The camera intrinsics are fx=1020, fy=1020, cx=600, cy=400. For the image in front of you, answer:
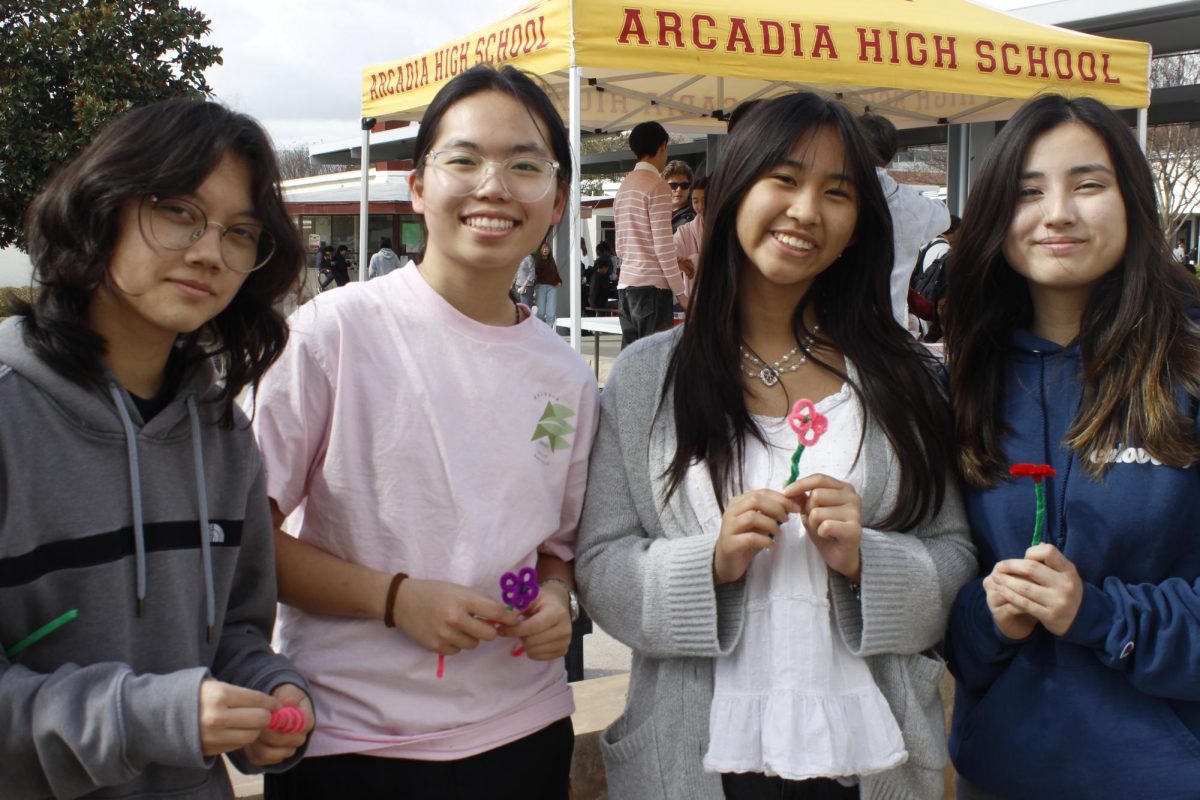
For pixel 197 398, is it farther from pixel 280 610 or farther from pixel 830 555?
pixel 830 555

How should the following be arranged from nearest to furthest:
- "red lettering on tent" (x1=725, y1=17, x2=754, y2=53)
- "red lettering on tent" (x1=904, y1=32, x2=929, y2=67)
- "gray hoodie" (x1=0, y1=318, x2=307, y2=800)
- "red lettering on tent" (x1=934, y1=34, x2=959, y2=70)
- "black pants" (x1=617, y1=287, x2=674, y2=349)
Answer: "gray hoodie" (x1=0, y1=318, x2=307, y2=800) → "red lettering on tent" (x1=725, y1=17, x2=754, y2=53) → "red lettering on tent" (x1=904, y1=32, x2=929, y2=67) → "red lettering on tent" (x1=934, y1=34, x2=959, y2=70) → "black pants" (x1=617, y1=287, x2=674, y2=349)

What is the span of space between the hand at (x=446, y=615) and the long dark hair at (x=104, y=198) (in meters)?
0.39

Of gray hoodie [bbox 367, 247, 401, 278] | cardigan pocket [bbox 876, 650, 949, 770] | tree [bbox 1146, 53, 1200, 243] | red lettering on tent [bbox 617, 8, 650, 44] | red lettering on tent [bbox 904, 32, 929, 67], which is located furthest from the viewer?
tree [bbox 1146, 53, 1200, 243]

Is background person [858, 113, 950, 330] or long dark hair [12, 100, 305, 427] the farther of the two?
background person [858, 113, 950, 330]

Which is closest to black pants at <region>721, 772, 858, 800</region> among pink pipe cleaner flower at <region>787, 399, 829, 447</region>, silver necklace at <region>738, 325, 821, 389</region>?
pink pipe cleaner flower at <region>787, 399, 829, 447</region>

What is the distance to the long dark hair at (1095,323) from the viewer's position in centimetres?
173

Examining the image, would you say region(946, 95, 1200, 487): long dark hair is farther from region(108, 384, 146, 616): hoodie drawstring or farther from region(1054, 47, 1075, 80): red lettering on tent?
region(1054, 47, 1075, 80): red lettering on tent

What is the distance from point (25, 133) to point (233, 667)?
30.7ft

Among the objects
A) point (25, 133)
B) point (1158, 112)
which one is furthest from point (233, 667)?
point (1158, 112)

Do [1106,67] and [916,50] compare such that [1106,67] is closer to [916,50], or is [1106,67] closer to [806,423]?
[916,50]

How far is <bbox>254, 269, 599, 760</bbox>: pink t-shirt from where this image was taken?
1645mm

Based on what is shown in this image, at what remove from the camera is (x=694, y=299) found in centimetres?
191

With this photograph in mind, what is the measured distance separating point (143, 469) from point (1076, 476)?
4.87 feet

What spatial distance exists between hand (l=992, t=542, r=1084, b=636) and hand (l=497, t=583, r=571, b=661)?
720 millimetres
